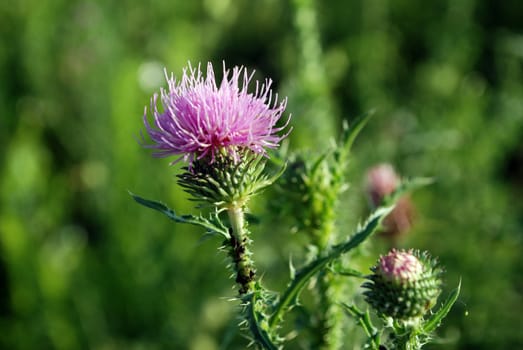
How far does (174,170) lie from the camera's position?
4.23 meters

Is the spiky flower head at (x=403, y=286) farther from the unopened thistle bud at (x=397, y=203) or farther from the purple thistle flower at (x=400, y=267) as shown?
the unopened thistle bud at (x=397, y=203)

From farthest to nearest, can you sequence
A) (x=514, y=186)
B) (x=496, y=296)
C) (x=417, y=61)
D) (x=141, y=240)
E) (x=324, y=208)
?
(x=417, y=61) < (x=514, y=186) < (x=141, y=240) < (x=496, y=296) < (x=324, y=208)

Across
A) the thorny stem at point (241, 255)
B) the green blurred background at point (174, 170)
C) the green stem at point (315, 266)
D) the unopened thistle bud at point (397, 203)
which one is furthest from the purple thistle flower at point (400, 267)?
the green blurred background at point (174, 170)

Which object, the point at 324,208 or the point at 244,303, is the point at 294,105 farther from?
the point at 244,303

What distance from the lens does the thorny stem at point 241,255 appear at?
1.50 meters

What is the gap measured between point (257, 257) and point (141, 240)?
790 mm

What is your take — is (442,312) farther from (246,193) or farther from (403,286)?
(246,193)

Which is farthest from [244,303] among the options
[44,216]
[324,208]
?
[44,216]

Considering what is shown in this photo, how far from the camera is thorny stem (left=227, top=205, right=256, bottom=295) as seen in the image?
59.2 inches

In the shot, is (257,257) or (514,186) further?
(514,186)

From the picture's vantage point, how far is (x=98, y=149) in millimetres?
4633

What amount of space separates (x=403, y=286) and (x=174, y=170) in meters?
2.88

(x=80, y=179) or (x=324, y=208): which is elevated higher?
(x=80, y=179)

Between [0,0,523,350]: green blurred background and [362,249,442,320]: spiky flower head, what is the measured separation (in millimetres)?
1436
